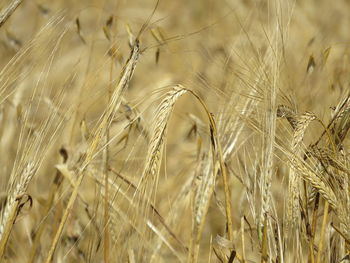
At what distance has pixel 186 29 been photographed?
388cm

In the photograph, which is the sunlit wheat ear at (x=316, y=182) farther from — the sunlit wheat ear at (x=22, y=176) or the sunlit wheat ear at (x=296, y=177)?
the sunlit wheat ear at (x=22, y=176)

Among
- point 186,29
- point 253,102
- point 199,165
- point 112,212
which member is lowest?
point 112,212

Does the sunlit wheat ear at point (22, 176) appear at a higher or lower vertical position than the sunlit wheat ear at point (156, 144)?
lower

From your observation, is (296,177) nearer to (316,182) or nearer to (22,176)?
(316,182)

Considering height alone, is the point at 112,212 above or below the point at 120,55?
below

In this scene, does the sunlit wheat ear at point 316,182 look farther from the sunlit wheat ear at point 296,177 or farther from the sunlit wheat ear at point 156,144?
the sunlit wheat ear at point 156,144

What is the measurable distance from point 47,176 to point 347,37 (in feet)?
5.90

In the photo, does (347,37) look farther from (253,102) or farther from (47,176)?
(253,102)

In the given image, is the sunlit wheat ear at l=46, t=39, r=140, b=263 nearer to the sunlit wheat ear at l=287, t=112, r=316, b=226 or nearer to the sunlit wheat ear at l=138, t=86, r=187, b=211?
the sunlit wheat ear at l=138, t=86, r=187, b=211

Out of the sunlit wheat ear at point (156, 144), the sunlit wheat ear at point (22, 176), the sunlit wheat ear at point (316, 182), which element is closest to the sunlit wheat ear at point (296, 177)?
the sunlit wheat ear at point (316, 182)

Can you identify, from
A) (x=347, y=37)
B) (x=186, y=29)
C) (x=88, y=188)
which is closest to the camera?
(x=88, y=188)

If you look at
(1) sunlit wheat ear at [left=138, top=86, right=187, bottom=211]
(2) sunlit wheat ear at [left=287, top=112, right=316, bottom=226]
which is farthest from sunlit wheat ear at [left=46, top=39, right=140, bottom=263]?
(2) sunlit wheat ear at [left=287, top=112, right=316, bottom=226]

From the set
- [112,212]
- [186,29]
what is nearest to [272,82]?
[112,212]

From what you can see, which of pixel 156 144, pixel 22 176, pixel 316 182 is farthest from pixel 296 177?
pixel 22 176
